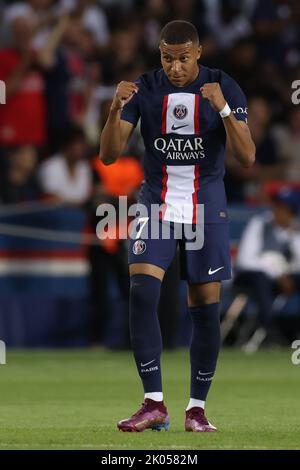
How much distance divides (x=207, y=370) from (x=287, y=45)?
40.4 feet

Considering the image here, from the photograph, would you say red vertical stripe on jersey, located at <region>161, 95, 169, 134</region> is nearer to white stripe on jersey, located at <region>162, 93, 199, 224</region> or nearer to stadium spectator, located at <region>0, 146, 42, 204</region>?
white stripe on jersey, located at <region>162, 93, 199, 224</region>

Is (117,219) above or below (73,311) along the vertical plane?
above

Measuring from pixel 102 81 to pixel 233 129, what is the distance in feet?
34.5

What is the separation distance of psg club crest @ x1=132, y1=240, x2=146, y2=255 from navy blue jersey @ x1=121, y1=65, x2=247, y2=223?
0.68 feet

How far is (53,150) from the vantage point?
17219 mm

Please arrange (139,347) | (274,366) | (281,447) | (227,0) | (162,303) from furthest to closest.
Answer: (227,0) < (162,303) < (274,366) < (139,347) < (281,447)

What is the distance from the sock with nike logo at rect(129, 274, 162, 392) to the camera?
793 cm

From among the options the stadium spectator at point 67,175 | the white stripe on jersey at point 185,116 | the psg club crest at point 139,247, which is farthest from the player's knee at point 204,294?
the stadium spectator at point 67,175

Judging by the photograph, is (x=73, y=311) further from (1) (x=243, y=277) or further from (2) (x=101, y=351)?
(1) (x=243, y=277)

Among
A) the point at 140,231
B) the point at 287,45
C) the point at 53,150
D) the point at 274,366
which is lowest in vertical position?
the point at 274,366

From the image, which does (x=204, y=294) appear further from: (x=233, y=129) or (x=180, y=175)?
(x=233, y=129)

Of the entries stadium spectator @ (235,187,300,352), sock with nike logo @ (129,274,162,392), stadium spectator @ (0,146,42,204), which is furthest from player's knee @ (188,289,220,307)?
stadium spectator @ (0,146,42,204)

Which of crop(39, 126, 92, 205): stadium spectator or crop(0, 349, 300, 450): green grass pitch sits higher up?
crop(39, 126, 92, 205): stadium spectator

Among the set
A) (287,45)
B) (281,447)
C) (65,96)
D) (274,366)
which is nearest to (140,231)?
(281,447)
